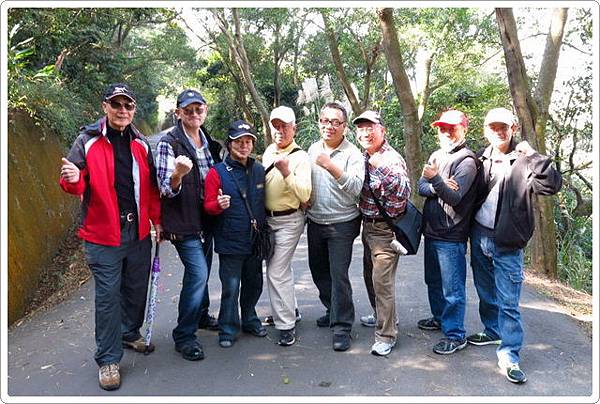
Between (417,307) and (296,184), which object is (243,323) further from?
(417,307)

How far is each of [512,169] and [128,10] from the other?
9577mm

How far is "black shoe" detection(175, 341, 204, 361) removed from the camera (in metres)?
3.40

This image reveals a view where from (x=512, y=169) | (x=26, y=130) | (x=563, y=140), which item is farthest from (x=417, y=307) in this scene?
(x=563, y=140)

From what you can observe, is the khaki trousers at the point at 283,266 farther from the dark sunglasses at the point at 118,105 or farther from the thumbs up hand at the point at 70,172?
the thumbs up hand at the point at 70,172

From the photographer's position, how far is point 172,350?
3572mm

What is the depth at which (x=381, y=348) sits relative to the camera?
3475mm

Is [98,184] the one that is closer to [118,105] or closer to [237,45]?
[118,105]

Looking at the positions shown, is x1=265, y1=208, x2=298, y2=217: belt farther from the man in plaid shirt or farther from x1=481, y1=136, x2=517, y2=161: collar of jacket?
x1=481, y1=136, x2=517, y2=161: collar of jacket

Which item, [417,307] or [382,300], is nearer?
[382,300]

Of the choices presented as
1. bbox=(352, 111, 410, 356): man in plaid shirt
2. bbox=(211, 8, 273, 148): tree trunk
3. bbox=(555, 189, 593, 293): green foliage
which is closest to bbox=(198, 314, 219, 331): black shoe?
bbox=(352, 111, 410, 356): man in plaid shirt

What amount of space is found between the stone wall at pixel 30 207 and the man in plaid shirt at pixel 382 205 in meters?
3.33

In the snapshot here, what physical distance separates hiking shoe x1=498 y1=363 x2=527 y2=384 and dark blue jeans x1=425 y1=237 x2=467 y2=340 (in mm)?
460

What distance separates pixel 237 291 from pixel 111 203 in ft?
3.79

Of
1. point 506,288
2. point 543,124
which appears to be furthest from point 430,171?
point 543,124
